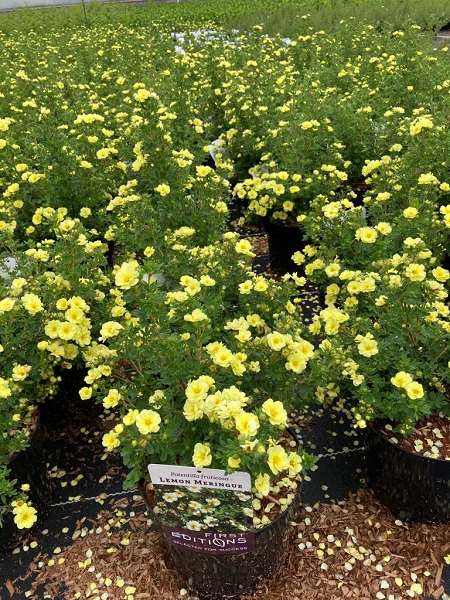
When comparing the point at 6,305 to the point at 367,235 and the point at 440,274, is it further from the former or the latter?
the point at 440,274

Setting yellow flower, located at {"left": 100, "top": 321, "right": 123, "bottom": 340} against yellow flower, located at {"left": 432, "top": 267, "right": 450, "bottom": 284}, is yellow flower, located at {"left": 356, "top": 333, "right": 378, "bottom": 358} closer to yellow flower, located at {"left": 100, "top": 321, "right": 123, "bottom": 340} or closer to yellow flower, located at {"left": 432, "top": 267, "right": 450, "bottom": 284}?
yellow flower, located at {"left": 432, "top": 267, "right": 450, "bottom": 284}

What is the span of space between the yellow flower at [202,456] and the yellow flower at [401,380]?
2.88 feet

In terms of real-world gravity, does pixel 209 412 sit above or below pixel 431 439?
above

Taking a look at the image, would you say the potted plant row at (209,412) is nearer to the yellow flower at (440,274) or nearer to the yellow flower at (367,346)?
the yellow flower at (367,346)

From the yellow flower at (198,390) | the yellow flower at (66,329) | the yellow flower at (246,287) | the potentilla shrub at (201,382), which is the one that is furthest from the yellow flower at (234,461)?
the yellow flower at (66,329)

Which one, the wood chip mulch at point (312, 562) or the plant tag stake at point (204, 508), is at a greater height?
the plant tag stake at point (204, 508)

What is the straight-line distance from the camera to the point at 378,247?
120 inches

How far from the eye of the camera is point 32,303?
247 centimetres

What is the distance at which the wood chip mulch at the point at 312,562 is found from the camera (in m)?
2.39

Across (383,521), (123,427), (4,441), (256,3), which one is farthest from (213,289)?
(256,3)

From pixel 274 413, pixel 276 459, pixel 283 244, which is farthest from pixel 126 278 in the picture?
pixel 283 244

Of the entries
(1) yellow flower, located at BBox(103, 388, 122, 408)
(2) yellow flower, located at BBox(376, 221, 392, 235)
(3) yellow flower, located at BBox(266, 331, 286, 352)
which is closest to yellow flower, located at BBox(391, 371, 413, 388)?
(3) yellow flower, located at BBox(266, 331, 286, 352)

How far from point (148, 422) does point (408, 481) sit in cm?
132

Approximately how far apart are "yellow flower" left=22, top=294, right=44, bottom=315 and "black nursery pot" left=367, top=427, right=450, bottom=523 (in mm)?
1681
